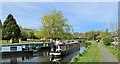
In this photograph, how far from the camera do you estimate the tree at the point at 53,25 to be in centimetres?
5316

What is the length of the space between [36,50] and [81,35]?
94.5 metres

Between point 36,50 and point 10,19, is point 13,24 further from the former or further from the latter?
point 36,50

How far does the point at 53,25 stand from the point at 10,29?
1181cm

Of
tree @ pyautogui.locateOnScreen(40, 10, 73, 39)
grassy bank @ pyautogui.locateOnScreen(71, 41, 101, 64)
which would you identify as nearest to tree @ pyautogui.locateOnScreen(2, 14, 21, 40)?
tree @ pyautogui.locateOnScreen(40, 10, 73, 39)

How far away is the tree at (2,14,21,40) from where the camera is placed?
58125mm

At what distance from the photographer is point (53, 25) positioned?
52.9 m

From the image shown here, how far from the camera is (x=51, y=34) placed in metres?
54.0

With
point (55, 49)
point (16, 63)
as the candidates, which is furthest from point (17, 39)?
point (16, 63)

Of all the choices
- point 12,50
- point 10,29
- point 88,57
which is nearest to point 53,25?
point 10,29

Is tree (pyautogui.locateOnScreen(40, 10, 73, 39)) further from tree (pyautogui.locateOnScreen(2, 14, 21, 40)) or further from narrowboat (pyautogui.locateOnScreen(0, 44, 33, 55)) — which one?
narrowboat (pyautogui.locateOnScreen(0, 44, 33, 55))

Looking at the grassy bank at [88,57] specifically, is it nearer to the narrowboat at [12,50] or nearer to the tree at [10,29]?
the narrowboat at [12,50]

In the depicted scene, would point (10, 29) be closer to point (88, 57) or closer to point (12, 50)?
point (12, 50)

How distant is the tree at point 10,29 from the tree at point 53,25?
312 inches

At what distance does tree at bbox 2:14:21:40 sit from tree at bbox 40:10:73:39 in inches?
312
